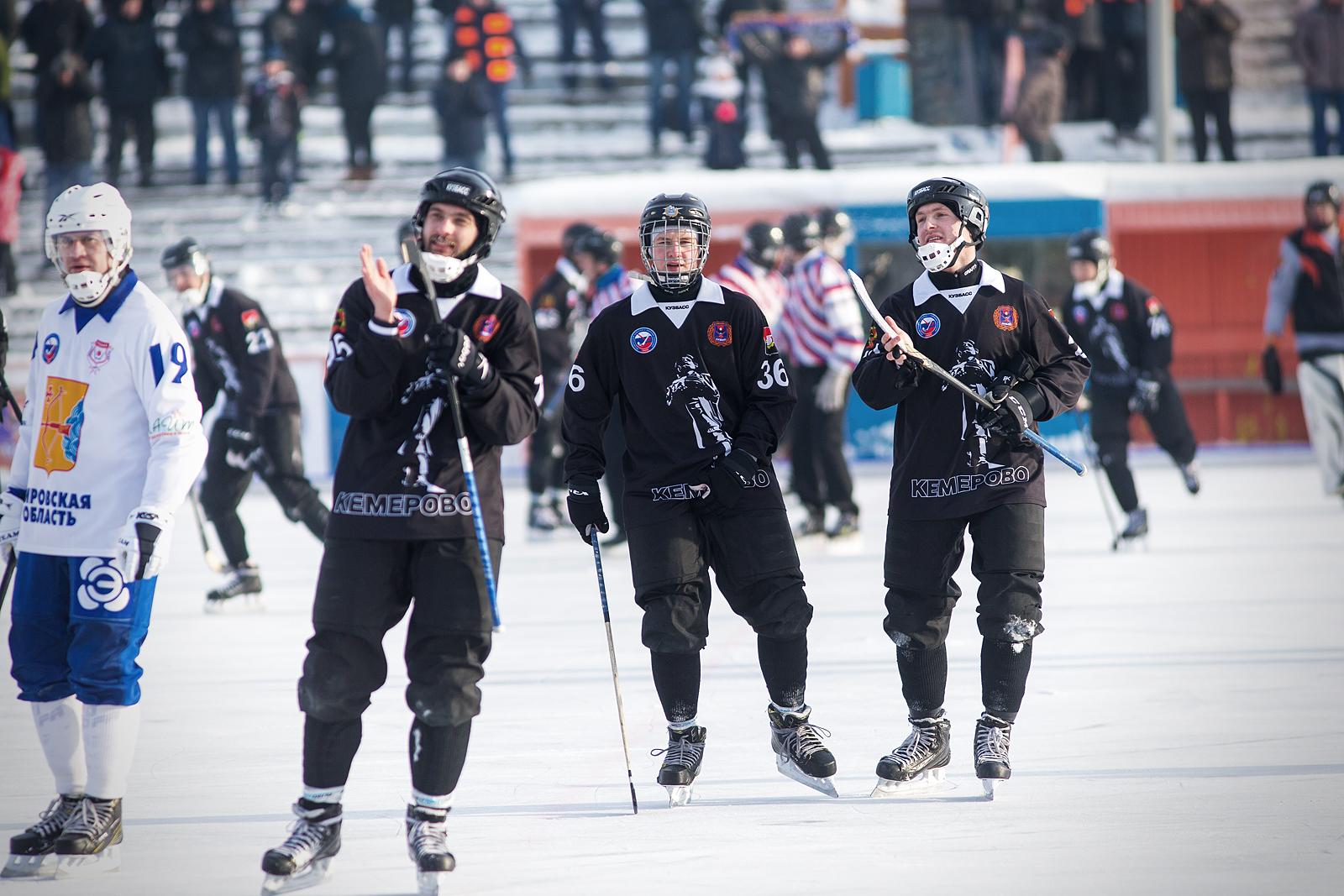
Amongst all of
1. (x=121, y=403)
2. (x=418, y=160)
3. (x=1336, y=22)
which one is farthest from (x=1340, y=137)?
(x=121, y=403)

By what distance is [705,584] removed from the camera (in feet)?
18.1

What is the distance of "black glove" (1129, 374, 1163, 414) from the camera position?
11.2 m

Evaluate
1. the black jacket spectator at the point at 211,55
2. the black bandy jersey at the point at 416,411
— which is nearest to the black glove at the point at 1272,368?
the black bandy jersey at the point at 416,411

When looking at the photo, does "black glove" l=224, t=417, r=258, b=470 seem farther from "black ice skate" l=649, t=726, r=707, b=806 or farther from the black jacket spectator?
the black jacket spectator

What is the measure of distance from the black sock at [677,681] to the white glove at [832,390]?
622 cm

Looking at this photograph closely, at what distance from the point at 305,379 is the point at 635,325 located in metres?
11.6

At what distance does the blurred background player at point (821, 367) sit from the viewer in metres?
11.6

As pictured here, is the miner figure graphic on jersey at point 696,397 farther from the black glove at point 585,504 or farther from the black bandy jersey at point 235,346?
the black bandy jersey at point 235,346

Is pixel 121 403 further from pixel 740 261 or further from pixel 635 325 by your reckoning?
pixel 740 261

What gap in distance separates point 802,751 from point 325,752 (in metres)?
1.54

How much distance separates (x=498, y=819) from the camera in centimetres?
514

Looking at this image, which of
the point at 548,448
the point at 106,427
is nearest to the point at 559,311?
the point at 548,448

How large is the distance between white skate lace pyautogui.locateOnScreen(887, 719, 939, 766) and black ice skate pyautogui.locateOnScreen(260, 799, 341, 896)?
1735 mm

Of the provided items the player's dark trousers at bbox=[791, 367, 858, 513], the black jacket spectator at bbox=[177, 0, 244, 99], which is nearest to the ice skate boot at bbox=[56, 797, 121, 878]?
the player's dark trousers at bbox=[791, 367, 858, 513]
